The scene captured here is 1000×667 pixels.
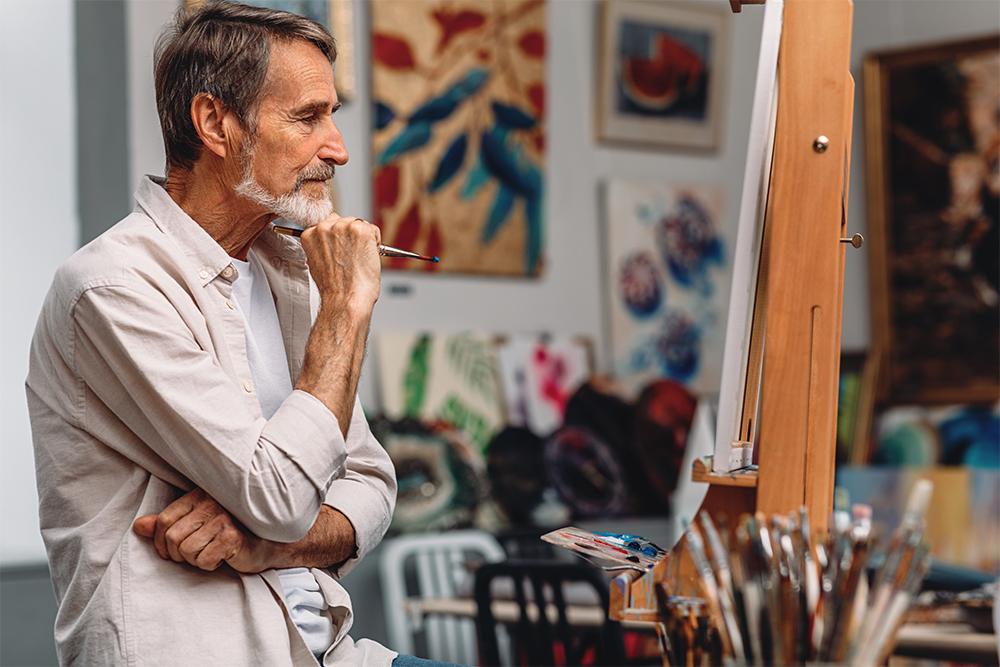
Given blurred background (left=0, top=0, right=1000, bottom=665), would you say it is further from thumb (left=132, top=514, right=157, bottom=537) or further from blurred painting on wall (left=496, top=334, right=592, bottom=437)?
thumb (left=132, top=514, right=157, bottom=537)

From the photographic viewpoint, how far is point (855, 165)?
5.23 meters


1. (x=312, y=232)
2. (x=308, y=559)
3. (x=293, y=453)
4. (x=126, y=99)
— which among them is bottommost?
(x=308, y=559)

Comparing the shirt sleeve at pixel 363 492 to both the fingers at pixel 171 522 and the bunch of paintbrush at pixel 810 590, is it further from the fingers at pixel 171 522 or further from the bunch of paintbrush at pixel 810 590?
the bunch of paintbrush at pixel 810 590

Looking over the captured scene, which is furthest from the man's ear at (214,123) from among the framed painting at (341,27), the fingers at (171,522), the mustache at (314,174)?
the framed painting at (341,27)

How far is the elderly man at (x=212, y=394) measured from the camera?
132 centimetres

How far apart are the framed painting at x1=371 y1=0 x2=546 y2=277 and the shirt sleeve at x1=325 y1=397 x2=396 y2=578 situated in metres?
2.23

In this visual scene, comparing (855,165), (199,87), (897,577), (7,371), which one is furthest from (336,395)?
(855,165)

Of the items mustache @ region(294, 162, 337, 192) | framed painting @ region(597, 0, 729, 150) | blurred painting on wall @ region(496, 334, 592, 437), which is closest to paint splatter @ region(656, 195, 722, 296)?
framed painting @ region(597, 0, 729, 150)

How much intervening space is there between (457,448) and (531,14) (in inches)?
69.0

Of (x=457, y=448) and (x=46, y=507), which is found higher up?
(x=46, y=507)

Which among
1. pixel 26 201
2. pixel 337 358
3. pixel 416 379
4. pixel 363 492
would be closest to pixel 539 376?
pixel 416 379

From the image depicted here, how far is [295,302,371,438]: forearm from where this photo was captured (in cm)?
138

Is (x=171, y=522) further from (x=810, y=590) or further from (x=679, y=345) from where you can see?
(x=679, y=345)

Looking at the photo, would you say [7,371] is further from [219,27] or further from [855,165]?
[855,165]
